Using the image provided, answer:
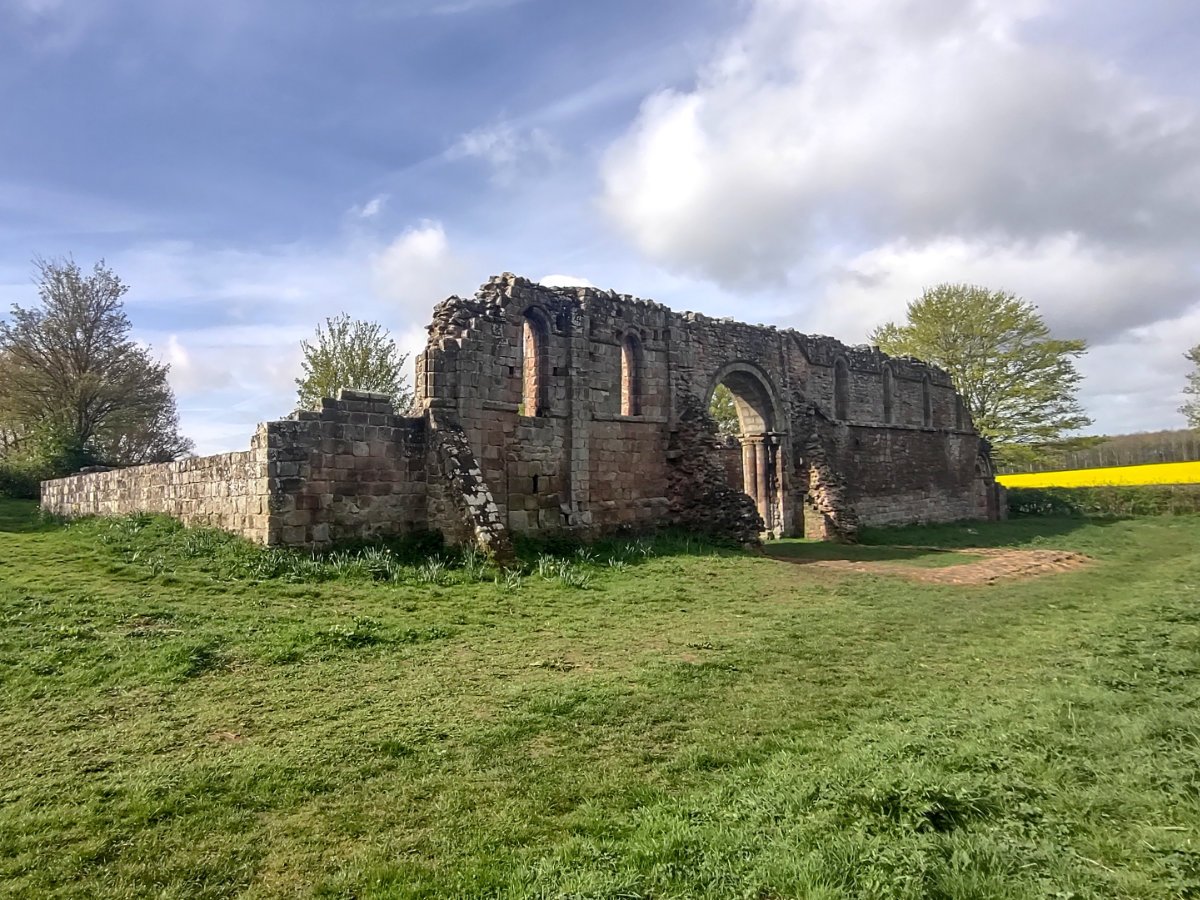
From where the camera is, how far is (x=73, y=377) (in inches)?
1025

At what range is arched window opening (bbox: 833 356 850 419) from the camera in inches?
958

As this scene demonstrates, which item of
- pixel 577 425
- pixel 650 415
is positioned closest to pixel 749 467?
pixel 650 415

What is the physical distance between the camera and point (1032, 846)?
12.0 feet

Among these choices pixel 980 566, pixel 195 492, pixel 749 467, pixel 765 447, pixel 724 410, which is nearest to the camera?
pixel 195 492

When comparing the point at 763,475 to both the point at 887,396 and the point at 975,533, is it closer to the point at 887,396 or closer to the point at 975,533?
the point at 975,533

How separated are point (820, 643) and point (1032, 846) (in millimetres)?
4387

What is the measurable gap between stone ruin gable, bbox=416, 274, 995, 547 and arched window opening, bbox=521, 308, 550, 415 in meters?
0.03

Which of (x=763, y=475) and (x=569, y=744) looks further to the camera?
(x=763, y=475)

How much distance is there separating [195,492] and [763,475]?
48.2ft

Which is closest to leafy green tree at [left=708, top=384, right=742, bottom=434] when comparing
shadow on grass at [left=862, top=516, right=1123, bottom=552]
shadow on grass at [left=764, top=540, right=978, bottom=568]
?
shadow on grass at [left=862, top=516, right=1123, bottom=552]

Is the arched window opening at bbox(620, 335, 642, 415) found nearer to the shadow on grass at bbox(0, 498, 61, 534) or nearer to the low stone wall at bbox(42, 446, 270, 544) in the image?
the low stone wall at bbox(42, 446, 270, 544)

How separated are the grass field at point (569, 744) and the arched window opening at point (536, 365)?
5.85m

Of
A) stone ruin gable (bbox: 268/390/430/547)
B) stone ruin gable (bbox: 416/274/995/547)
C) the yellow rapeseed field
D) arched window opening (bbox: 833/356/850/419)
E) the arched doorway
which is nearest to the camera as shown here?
stone ruin gable (bbox: 268/390/430/547)

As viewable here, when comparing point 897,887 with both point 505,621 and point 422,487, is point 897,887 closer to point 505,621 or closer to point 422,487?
point 505,621
